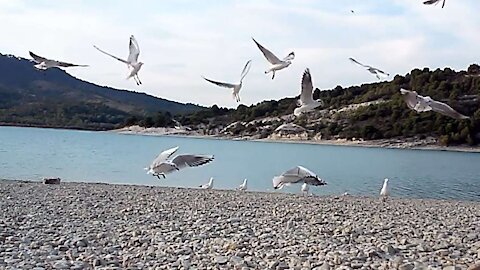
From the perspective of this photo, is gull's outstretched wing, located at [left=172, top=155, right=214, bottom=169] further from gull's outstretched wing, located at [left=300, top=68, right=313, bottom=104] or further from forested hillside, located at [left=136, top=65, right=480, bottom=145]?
forested hillside, located at [left=136, top=65, right=480, bottom=145]

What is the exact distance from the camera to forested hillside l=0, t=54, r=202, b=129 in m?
93.4

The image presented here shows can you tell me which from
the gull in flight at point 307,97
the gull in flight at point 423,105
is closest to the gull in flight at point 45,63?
the gull in flight at point 307,97

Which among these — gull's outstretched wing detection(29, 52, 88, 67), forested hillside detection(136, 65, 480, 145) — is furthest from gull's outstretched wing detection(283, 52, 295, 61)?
forested hillside detection(136, 65, 480, 145)

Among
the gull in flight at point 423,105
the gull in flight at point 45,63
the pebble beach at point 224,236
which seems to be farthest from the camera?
the gull in flight at point 45,63

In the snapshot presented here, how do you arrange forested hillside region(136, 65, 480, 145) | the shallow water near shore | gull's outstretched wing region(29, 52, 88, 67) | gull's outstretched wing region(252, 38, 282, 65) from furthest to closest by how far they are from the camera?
forested hillside region(136, 65, 480, 145), the shallow water near shore, gull's outstretched wing region(252, 38, 282, 65), gull's outstretched wing region(29, 52, 88, 67)

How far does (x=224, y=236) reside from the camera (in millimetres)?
9797

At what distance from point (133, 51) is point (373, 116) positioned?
52.5 meters

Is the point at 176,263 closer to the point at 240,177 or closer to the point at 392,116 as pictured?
the point at 240,177

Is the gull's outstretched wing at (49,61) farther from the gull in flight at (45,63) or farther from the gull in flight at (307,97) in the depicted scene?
the gull in flight at (307,97)

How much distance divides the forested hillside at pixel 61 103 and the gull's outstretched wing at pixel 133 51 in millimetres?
76686

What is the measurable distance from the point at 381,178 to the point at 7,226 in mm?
26579

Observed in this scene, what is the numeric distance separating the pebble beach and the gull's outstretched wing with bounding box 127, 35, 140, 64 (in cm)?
250

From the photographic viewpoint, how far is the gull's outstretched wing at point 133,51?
9445mm

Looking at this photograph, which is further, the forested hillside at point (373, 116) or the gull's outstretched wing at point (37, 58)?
the forested hillside at point (373, 116)
